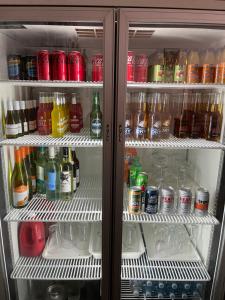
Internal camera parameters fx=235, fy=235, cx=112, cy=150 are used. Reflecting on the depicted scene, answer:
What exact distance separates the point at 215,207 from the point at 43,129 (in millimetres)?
1166

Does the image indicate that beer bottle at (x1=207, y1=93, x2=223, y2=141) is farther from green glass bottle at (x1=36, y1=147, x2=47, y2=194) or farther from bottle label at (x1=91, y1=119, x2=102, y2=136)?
green glass bottle at (x1=36, y1=147, x2=47, y2=194)

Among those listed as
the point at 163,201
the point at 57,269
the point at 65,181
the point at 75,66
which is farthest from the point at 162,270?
the point at 75,66

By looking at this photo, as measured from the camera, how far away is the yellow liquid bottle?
143cm

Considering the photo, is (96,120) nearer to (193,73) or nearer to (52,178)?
(52,178)

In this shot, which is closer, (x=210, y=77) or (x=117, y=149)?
(x=117, y=149)

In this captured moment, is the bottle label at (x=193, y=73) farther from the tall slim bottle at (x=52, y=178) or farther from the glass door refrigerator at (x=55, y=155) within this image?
the tall slim bottle at (x=52, y=178)

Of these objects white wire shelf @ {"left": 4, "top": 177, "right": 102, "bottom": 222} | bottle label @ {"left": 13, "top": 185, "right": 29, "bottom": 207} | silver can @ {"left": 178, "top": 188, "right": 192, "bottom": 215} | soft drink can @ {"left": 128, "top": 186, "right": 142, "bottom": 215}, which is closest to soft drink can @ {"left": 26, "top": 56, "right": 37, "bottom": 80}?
bottle label @ {"left": 13, "top": 185, "right": 29, "bottom": 207}

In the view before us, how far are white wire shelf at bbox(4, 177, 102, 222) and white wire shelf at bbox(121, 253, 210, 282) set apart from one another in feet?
1.43

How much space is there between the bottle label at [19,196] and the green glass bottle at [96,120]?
1.75ft

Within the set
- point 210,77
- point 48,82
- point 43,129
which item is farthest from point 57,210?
point 210,77

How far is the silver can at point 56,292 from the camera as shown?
1676mm

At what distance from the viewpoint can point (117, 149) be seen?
1.20 m

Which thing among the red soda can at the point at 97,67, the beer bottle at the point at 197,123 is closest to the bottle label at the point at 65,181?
the red soda can at the point at 97,67

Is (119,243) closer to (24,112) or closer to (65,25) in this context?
(24,112)
